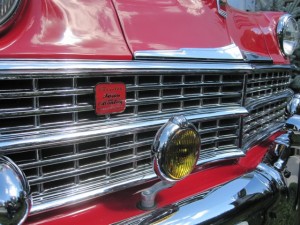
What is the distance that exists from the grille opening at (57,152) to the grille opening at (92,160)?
62 mm

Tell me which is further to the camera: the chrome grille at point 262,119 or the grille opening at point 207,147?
the chrome grille at point 262,119

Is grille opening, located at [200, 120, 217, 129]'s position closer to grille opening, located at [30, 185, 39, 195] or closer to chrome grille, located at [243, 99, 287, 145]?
chrome grille, located at [243, 99, 287, 145]

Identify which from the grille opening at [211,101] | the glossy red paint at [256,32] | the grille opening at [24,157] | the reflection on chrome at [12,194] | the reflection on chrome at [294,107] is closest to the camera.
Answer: the reflection on chrome at [12,194]

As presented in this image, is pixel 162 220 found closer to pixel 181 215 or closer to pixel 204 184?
pixel 181 215

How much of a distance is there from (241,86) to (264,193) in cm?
53

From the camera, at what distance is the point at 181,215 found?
1.45 meters

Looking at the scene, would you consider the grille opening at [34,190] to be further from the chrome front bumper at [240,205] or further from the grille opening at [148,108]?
the grille opening at [148,108]

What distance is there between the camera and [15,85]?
117cm

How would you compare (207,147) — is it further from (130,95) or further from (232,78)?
(130,95)

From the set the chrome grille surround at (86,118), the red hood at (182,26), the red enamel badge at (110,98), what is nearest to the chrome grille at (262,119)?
the red hood at (182,26)

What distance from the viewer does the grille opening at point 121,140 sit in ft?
4.76

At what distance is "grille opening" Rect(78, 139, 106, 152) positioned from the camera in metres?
1.37

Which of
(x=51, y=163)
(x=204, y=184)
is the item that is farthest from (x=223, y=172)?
(x=51, y=163)

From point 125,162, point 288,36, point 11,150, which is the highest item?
point 288,36
